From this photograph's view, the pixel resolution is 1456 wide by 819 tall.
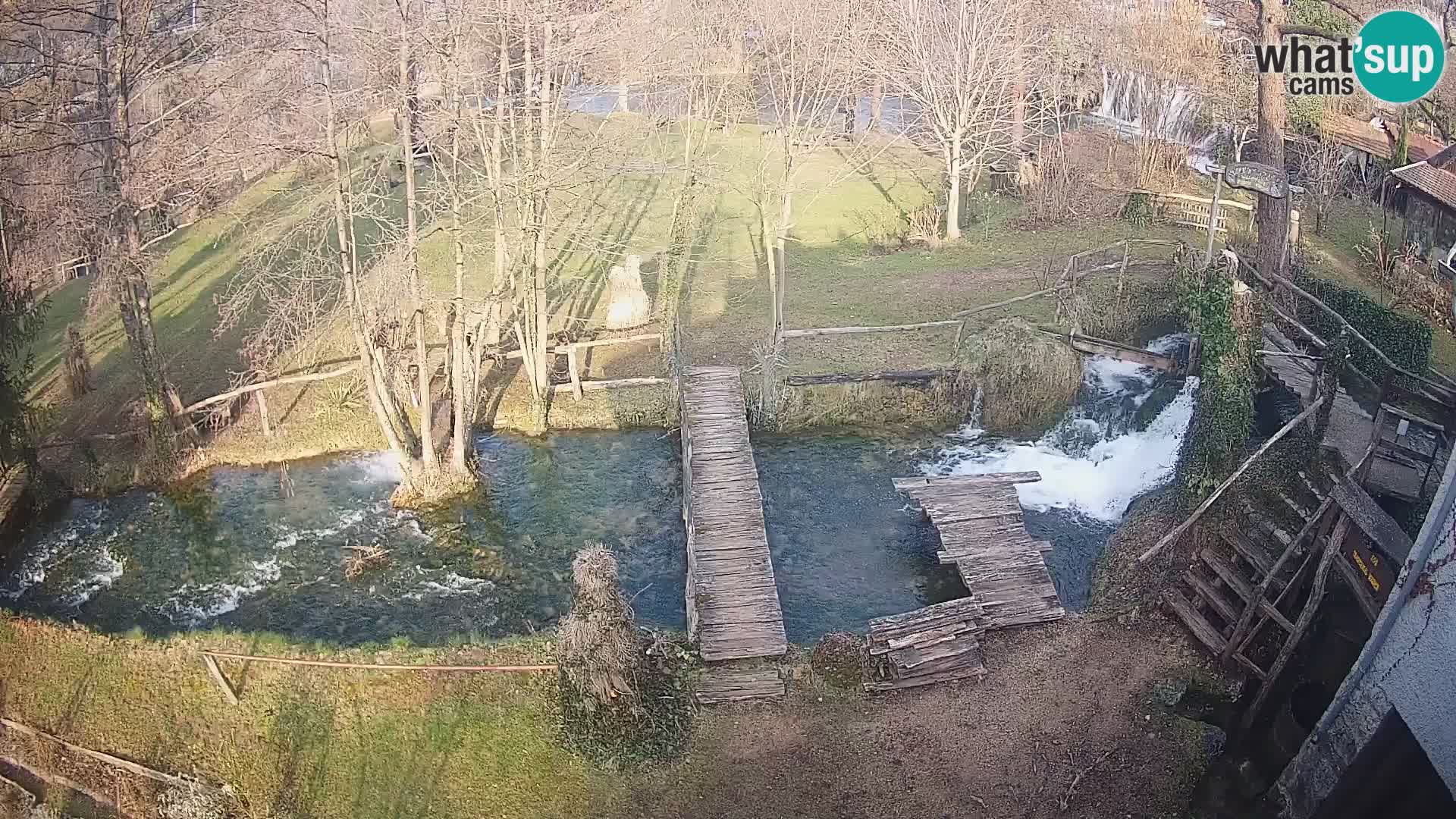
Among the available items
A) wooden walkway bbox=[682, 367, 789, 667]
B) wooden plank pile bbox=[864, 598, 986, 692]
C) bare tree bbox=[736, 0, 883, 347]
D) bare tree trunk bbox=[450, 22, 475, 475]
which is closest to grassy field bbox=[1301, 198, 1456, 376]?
bare tree bbox=[736, 0, 883, 347]

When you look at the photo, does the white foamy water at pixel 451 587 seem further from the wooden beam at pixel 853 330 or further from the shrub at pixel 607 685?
the wooden beam at pixel 853 330

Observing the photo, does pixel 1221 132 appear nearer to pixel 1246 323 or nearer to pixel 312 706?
pixel 1246 323

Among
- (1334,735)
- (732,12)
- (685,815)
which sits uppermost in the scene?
(732,12)

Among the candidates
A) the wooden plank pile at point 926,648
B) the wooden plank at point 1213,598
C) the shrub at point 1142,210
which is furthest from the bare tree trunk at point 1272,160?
the wooden plank pile at point 926,648

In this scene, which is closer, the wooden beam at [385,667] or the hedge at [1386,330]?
the wooden beam at [385,667]

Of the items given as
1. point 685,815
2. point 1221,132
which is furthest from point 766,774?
point 1221,132

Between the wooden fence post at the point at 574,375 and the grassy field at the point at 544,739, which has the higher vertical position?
the wooden fence post at the point at 574,375

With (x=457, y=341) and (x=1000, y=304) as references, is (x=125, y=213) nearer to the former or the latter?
(x=457, y=341)
